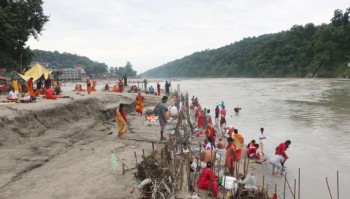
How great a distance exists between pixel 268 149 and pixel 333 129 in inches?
244

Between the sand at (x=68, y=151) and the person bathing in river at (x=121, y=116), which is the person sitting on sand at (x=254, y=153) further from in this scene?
the person bathing in river at (x=121, y=116)

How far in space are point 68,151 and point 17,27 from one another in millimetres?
17885

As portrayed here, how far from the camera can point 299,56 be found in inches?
3391

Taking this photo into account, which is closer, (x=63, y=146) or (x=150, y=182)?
(x=150, y=182)

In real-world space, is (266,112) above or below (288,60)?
below

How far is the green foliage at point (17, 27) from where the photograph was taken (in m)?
22.8


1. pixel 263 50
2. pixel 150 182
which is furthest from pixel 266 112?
pixel 263 50

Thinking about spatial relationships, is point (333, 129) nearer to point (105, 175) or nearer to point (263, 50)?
point (105, 175)

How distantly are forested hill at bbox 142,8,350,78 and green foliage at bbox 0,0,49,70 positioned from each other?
61.1m

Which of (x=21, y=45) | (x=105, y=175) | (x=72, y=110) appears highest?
(x=21, y=45)

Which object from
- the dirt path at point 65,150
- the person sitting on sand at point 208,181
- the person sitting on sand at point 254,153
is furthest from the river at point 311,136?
the dirt path at point 65,150

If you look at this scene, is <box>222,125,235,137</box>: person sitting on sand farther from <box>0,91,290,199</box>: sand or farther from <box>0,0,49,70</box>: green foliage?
<box>0,0,49,70</box>: green foliage

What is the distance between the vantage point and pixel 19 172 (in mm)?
7918

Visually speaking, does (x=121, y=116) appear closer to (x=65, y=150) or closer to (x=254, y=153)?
(x=65, y=150)
